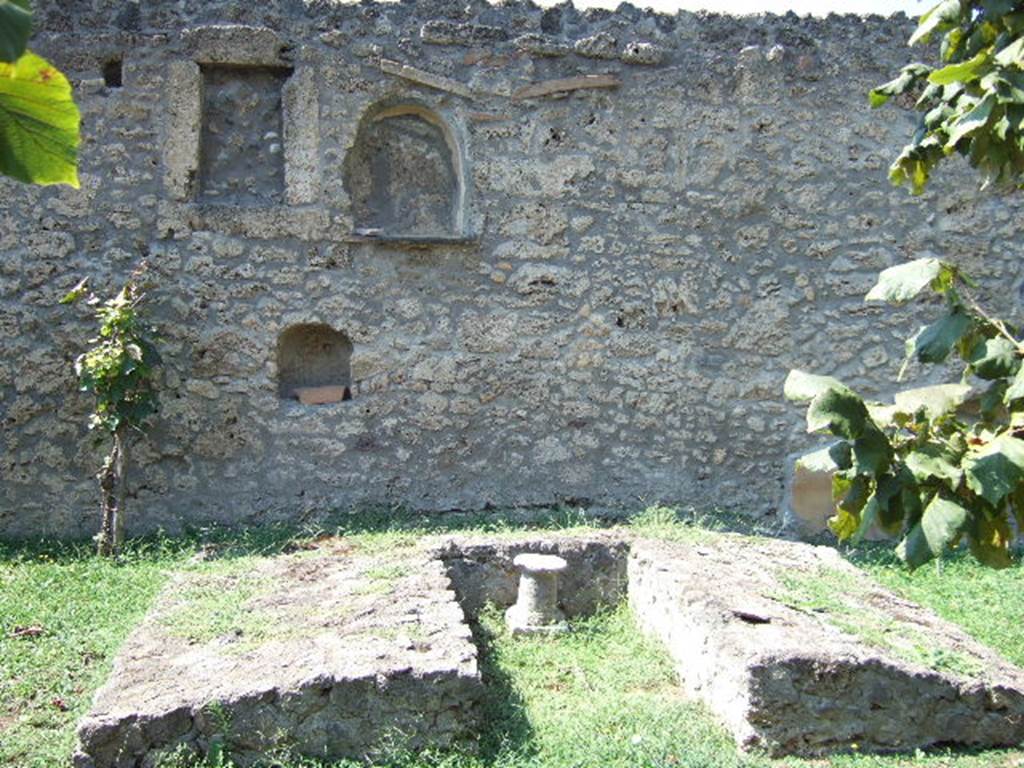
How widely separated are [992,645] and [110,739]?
3.73 metres

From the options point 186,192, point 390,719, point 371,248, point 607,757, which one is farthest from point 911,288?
point 186,192

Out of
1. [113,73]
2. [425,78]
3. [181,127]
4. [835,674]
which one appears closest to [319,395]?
[181,127]

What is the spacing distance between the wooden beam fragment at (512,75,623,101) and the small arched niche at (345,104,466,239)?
1.74 feet

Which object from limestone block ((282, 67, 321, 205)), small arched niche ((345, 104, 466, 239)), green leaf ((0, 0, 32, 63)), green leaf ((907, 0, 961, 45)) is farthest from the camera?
small arched niche ((345, 104, 466, 239))

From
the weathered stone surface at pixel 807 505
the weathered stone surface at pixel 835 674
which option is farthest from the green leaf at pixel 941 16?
the weathered stone surface at pixel 807 505

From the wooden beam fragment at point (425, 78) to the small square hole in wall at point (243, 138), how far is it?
2.13 feet

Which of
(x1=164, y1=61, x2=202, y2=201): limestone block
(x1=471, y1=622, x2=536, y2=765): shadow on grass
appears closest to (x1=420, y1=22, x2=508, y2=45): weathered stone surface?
(x1=164, y1=61, x2=202, y2=201): limestone block

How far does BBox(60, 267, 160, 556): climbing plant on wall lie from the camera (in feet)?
18.5

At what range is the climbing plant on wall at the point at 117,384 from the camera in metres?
5.63

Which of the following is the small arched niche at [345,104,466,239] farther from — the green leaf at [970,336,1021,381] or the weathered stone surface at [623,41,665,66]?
the green leaf at [970,336,1021,381]

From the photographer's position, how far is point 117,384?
18.5 ft

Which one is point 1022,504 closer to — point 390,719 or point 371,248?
point 390,719

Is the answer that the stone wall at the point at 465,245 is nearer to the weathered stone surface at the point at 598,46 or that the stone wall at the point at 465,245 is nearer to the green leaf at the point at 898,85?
the weathered stone surface at the point at 598,46

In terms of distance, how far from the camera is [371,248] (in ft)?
20.8
